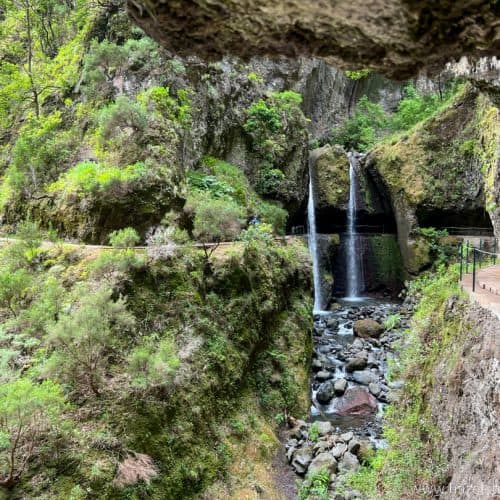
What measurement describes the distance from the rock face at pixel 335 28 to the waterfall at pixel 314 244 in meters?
17.4

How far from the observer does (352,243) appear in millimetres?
23766

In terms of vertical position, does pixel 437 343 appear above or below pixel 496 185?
below

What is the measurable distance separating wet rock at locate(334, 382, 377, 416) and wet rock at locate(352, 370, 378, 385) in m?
0.67

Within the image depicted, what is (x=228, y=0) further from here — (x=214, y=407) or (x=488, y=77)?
(x=214, y=407)

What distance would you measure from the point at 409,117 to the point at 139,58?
18.6m

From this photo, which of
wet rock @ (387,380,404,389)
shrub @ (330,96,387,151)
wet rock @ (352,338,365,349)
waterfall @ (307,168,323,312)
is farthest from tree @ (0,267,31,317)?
shrub @ (330,96,387,151)

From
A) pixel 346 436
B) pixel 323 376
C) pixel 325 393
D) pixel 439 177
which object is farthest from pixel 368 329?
pixel 439 177

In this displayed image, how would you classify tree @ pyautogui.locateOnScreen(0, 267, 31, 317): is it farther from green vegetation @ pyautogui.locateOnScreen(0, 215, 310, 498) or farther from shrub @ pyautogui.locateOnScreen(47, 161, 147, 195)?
shrub @ pyautogui.locateOnScreen(47, 161, 147, 195)

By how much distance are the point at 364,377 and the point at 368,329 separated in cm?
370

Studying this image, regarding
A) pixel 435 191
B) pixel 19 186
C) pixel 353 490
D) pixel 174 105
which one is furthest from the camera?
pixel 435 191

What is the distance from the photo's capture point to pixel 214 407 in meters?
8.61

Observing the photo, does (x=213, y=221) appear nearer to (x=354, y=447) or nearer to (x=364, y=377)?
(x=354, y=447)

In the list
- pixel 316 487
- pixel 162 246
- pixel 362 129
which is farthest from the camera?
pixel 362 129

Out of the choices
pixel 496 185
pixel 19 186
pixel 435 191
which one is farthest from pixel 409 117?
pixel 19 186
